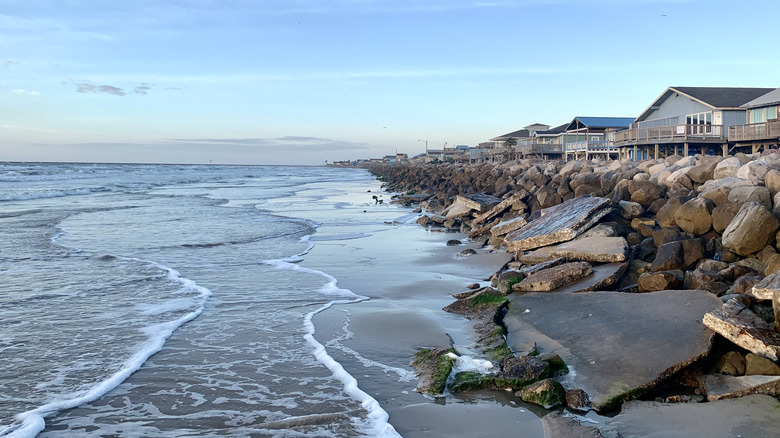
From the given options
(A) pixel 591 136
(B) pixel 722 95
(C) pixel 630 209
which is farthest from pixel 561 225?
(A) pixel 591 136

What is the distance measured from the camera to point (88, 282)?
1073cm

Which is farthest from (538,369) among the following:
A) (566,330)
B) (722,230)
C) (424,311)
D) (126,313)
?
(126,313)

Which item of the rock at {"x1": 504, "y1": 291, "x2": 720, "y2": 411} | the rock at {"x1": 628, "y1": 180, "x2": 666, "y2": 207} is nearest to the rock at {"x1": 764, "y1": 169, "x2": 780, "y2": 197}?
the rock at {"x1": 628, "y1": 180, "x2": 666, "y2": 207}

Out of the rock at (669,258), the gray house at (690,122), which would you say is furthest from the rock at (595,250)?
the gray house at (690,122)

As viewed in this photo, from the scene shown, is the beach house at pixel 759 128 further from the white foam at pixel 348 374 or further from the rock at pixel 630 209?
the white foam at pixel 348 374

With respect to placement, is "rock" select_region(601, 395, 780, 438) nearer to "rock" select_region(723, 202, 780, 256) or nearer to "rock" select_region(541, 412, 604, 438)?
"rock" select_region(541, 412, 604, 438)

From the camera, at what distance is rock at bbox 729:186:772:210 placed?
9164 mm

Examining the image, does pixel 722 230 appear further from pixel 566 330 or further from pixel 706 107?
pixel 706 107

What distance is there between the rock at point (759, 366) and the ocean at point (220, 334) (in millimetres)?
2112

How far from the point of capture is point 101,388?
590 centimetres

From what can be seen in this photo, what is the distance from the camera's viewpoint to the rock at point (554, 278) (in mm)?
8688

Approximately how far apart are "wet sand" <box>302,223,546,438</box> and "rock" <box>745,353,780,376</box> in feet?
6.38

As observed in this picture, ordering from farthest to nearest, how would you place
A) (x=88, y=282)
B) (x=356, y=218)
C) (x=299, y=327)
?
(x=356, y=218) < (x=88, y=282) < (x=299, y=327)

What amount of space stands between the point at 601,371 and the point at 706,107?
3149 centimetres
